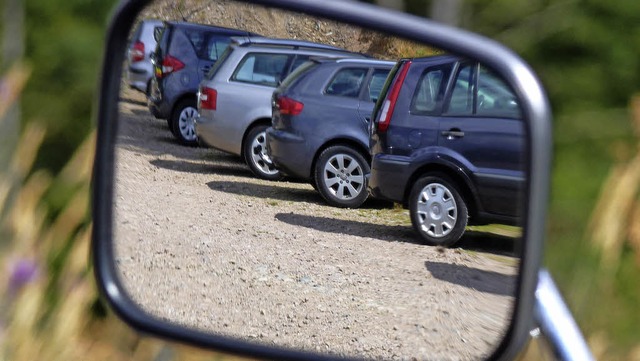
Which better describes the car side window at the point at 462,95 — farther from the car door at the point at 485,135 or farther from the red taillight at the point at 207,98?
the red taillight at the point at 207,98

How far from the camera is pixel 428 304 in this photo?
1.13 m

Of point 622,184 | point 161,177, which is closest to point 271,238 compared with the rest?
point 161,177

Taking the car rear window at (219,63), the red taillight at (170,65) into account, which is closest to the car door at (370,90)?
the car rear window at (219,63)

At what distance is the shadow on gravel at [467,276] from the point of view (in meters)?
1.09

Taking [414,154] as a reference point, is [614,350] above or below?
below

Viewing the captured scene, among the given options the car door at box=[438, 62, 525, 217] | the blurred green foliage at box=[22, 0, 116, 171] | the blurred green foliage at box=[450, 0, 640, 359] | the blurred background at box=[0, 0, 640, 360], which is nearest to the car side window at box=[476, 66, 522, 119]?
the car door at box=[438, 62, 525, 217]

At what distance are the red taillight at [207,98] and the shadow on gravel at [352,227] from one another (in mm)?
214

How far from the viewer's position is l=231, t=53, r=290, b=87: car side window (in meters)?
1.23

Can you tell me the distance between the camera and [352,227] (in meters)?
1.17

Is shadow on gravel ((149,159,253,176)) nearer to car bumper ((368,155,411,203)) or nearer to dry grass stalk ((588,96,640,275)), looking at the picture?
car bumper ((368,155,411,203))

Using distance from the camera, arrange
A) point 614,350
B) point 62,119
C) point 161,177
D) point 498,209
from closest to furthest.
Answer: point 498,209 < point 161,177 < point 614,350 < point 62,119

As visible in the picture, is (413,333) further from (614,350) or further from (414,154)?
(614,350)

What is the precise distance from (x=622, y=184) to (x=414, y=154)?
0.98 metres

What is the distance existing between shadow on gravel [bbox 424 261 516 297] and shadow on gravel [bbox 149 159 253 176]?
11.0 inches
